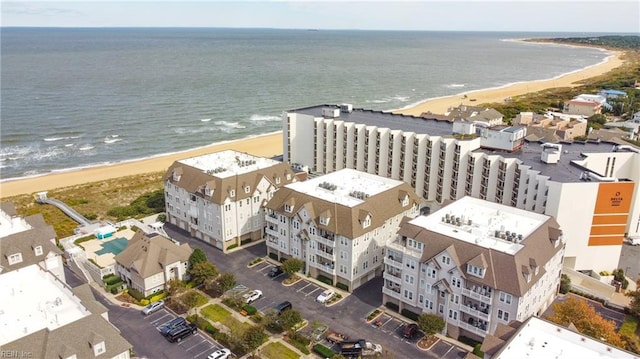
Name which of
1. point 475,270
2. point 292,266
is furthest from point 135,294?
point 475,270

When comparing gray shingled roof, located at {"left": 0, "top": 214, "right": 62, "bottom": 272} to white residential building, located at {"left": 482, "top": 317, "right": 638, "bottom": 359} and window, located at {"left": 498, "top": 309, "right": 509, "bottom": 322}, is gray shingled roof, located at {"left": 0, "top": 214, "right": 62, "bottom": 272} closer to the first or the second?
white residential building, located at {"left": 482, "top": 317, "right": 638, "bottom": 359}

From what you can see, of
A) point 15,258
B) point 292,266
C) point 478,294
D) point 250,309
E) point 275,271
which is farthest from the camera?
point 275,271

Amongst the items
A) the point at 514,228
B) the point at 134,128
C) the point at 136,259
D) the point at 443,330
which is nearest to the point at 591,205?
the point at 514,228

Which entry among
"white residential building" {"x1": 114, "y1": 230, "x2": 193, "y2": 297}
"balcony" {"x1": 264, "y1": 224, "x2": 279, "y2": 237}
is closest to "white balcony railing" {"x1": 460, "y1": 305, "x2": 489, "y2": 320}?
"balcony" {"x1": 264, "y1": 224, "x2": 279, "y2": 237}

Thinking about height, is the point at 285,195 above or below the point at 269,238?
above

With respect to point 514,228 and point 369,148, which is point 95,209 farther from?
point 514,228

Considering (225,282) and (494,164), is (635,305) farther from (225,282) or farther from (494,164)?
(225,282)
